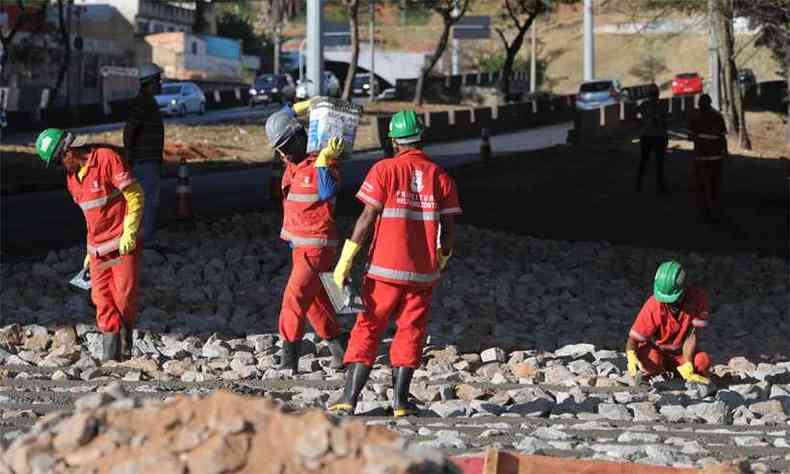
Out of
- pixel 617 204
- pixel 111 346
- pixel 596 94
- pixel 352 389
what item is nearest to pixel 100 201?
pixel 111 346

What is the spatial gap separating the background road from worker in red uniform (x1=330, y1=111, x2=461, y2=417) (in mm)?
9452

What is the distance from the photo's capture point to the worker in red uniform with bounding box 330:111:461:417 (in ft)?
29.7

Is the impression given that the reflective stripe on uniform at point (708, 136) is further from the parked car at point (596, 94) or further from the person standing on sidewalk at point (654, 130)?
the parked car at point (596, 94)

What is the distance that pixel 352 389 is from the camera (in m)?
9.30

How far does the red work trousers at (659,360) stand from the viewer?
1102 cm

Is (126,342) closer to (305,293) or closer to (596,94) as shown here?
(305,293)

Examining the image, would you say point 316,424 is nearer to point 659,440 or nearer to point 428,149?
point 659,440

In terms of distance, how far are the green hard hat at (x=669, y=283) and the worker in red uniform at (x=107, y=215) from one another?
356 cm

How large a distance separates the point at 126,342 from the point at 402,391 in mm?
3021

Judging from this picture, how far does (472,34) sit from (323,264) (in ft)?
247

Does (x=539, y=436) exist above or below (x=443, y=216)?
below

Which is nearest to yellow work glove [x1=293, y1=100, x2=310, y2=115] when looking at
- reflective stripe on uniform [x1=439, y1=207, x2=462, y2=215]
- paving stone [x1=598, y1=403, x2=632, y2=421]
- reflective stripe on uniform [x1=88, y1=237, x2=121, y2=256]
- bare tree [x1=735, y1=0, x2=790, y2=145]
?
reflective stripe on uniform [x1=88, y1=237, x2=121, y2=256]

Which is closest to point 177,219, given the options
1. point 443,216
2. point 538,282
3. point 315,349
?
point 538,282

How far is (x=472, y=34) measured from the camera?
84688mm
